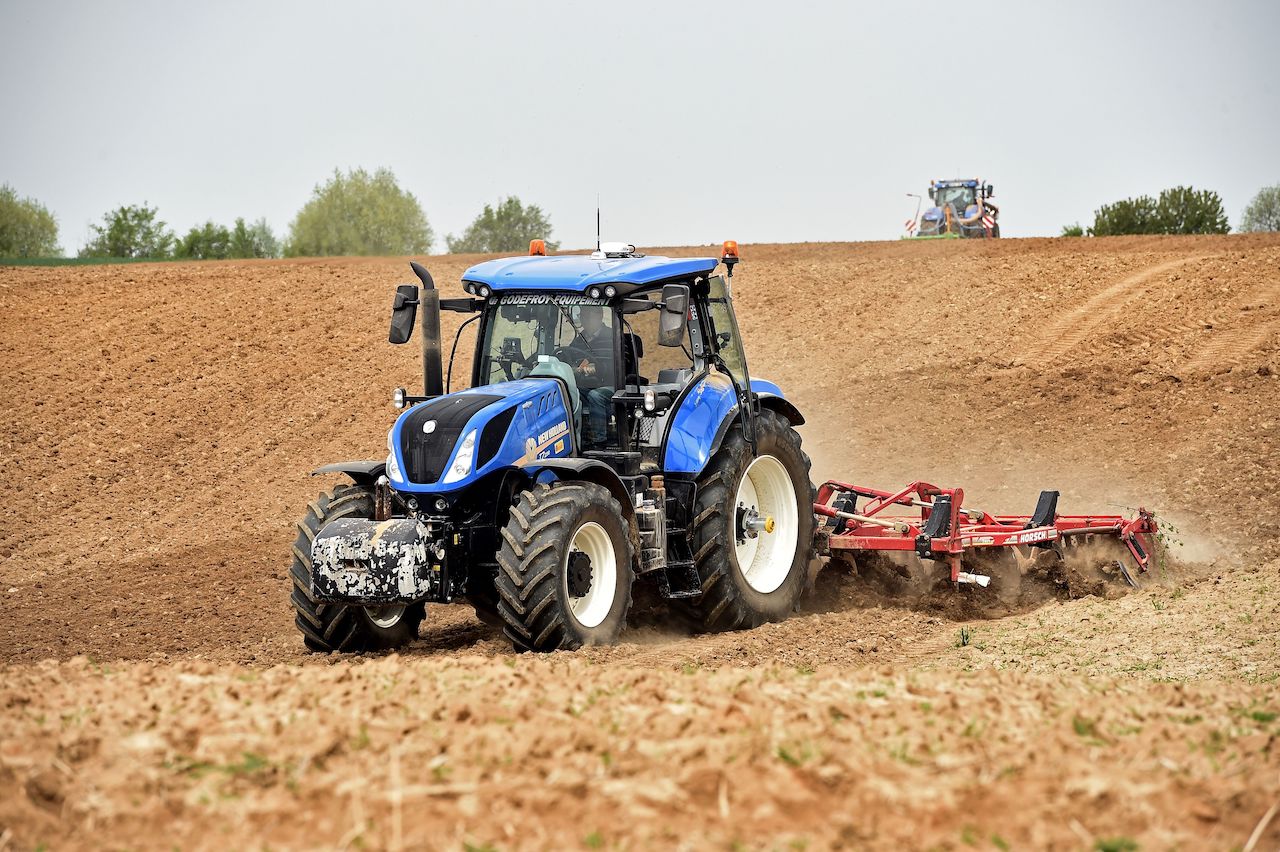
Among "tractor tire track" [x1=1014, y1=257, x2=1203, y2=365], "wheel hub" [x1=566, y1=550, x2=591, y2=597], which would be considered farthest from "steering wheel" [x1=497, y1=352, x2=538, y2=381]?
"tractor tire track" [x1=1014, y1=257, x2=1203, y2=365]

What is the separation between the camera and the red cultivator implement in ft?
35.8

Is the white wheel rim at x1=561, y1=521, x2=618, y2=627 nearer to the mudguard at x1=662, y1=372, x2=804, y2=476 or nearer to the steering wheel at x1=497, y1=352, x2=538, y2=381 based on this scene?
the mudguard at x1=662, y1=372, x2=804, y2=476

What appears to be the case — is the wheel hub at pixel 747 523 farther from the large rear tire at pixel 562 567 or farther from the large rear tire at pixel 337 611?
the large rear tire at pixel 337 611

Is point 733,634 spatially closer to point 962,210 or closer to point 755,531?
point 755,531

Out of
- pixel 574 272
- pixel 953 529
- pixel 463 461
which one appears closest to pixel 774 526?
pixel 953 529

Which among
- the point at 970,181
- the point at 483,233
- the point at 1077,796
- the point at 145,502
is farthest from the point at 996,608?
the point at 483,233

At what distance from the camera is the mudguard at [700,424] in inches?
384

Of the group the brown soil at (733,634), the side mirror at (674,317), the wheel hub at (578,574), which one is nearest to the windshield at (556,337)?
the side mirror at (674,317)

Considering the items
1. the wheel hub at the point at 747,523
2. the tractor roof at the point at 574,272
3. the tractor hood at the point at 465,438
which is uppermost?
the tractor roof at the point at 574,272

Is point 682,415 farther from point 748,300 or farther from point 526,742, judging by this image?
point 748,300

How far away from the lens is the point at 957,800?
15.6 ft

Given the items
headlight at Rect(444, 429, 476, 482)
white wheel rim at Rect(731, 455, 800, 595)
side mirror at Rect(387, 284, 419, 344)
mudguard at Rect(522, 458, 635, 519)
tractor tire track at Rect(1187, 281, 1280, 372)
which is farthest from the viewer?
tractor tire track at Rect(1187, 281, 1280, 372)

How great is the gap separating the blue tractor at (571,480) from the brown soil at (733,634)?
0.43m

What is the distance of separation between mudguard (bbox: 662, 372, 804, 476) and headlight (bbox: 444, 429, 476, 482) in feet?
5.55
